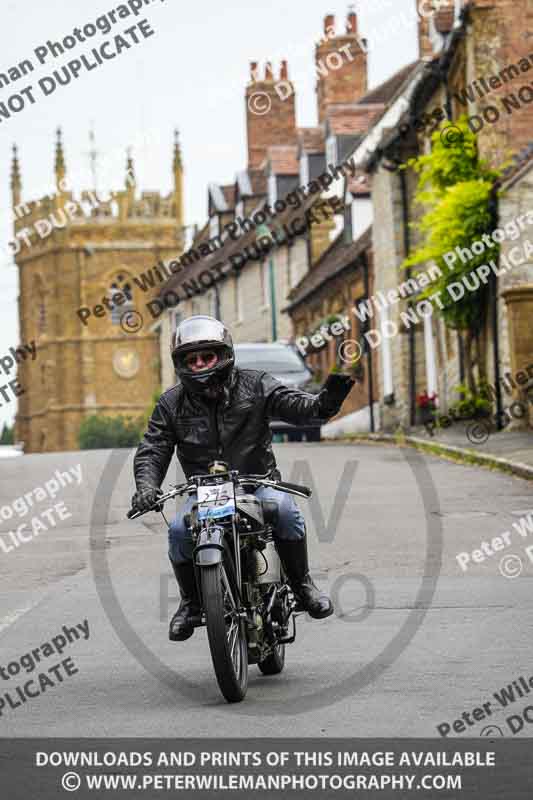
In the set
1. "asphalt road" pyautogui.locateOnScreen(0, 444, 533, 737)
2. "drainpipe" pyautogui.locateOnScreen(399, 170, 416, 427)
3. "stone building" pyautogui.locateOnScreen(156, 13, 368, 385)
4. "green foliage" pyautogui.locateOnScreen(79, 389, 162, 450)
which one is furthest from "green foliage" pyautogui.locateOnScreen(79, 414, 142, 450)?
"asphalt road" pyautogui.locateOnScreen(0, 444, 533, 737)

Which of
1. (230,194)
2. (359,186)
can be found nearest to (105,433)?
(230,194)

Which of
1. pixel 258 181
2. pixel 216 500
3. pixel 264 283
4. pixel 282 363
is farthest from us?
pixel 258 181

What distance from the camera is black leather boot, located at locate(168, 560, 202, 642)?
23.5 feet

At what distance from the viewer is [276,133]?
192 feet

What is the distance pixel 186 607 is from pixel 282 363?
26136 mm

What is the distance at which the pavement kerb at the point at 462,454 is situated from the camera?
1880cm

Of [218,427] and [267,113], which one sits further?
[267,113]

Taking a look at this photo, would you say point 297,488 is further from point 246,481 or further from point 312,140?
point 312,140

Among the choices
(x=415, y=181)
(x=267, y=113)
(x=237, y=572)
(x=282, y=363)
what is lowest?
(x=237, y=572)

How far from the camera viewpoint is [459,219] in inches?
1034

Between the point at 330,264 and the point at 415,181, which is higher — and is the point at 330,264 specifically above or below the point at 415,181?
below

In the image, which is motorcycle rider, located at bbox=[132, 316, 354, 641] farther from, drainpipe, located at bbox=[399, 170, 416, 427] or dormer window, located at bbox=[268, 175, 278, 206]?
dormer window, located at bbox=[268, 175, 278, 206]

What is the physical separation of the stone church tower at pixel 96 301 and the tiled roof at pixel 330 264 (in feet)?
179

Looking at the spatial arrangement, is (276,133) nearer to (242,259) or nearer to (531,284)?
(242,259)
